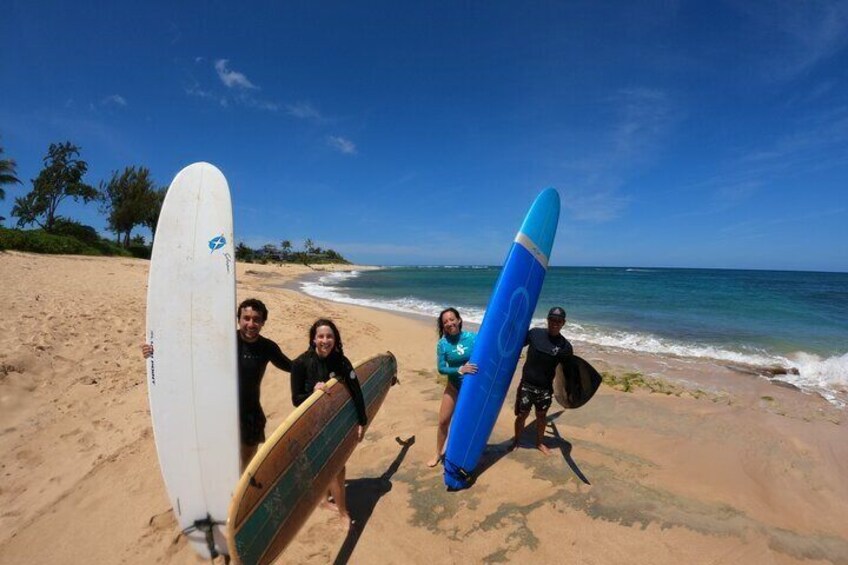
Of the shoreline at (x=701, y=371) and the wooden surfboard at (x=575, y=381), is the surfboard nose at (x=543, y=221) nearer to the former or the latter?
the wooden surfboard at (x=575, y=381)

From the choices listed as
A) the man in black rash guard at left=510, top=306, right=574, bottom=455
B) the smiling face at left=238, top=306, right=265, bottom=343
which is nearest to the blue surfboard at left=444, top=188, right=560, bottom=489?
the man in black rash guard at left=510, top=306, right=574, bottom=455

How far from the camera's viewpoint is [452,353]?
3311 millimetres

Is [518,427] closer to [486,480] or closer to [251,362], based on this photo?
[486,480]

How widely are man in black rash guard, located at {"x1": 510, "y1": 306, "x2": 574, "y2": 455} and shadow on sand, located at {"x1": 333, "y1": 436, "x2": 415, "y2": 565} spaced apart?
4.44ft

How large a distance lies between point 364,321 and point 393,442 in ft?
24.2

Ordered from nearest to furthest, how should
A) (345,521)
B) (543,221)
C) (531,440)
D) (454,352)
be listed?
1. (345,521)
2. (454,352)
3. (531,440)
4. (543,221)

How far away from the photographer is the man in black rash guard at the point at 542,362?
3294mm

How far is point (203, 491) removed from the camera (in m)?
2.75

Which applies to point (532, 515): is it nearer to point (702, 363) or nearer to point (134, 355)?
point (134, 355)

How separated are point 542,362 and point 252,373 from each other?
2.39 m

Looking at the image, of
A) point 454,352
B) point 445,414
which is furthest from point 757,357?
point 454,352

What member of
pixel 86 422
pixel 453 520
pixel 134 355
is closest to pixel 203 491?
pixel 453 520

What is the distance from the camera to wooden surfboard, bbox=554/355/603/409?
339cm

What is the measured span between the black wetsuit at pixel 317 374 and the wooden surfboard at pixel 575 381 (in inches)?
73.3
